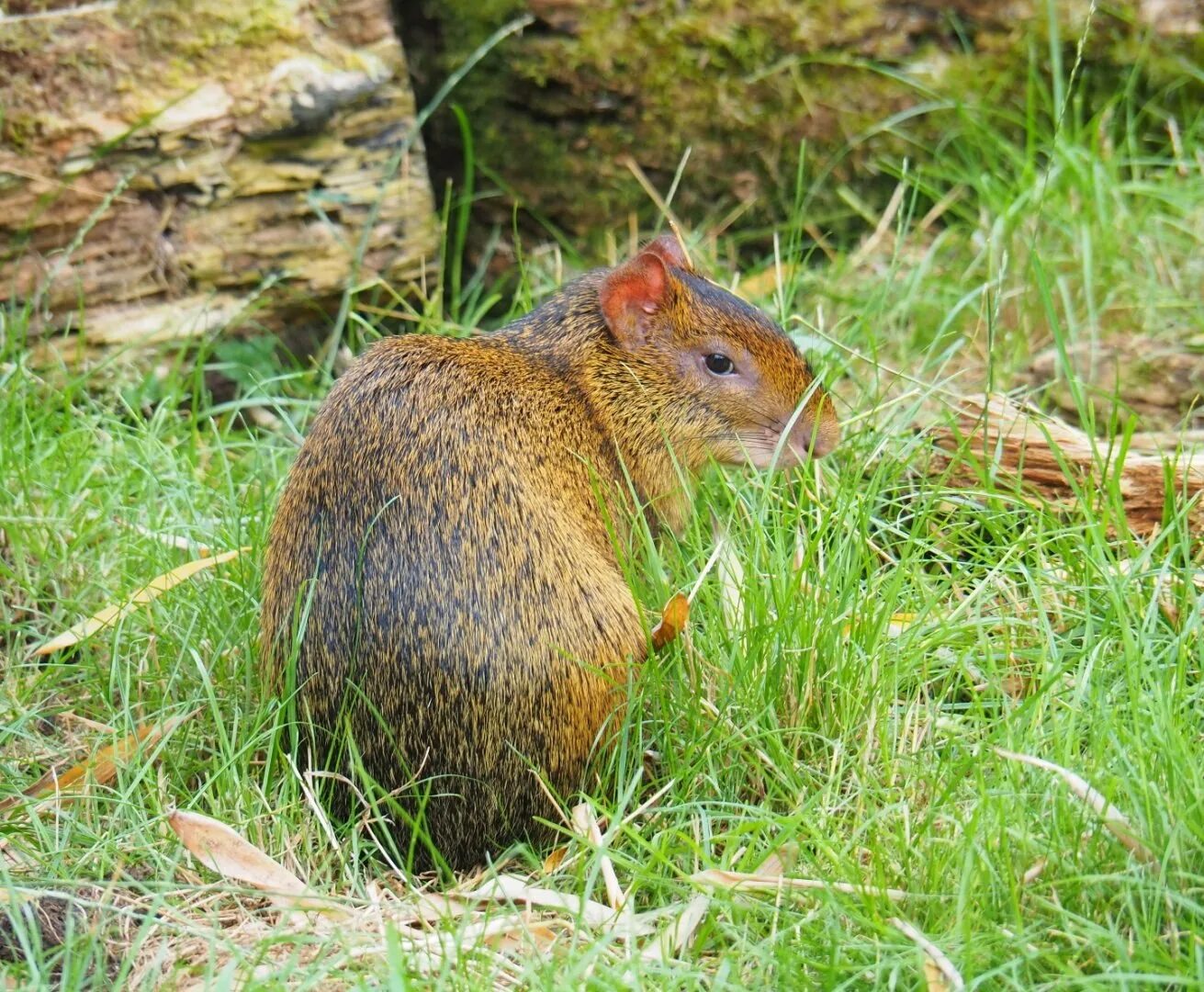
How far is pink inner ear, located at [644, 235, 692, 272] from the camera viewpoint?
4422 mm

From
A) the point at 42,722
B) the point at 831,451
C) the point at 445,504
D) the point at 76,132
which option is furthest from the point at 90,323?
the point at 831,451

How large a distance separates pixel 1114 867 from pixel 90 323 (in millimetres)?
3956

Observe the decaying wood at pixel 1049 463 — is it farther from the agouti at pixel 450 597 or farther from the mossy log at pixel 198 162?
the mossy log at pixel 198 162

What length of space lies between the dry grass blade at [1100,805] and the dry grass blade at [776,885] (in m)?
0.38

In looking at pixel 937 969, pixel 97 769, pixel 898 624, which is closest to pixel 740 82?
pixel 898 624

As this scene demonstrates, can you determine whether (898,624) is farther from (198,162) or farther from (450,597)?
(198,162)

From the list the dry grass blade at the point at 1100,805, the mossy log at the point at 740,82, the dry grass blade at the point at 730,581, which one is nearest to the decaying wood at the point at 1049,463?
the dry grass blade at the point at 730,581

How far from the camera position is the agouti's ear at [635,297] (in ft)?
13.9

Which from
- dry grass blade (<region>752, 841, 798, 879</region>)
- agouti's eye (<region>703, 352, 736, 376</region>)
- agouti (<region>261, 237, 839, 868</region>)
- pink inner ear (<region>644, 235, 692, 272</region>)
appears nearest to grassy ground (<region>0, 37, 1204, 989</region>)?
dry grass blade (<region>752, 841, 798, 879</region>)

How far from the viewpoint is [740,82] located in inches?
236

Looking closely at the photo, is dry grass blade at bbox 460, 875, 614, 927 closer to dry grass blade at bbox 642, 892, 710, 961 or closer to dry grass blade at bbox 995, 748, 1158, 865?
dry grass blade at bbox 642, 892, 710, 961

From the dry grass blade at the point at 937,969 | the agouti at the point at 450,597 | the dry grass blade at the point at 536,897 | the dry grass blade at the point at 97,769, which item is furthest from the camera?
the dry grass blade at the point at 97,769

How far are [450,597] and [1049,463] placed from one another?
1.94 metres

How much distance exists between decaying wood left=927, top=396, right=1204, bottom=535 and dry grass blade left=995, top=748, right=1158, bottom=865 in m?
1.08
